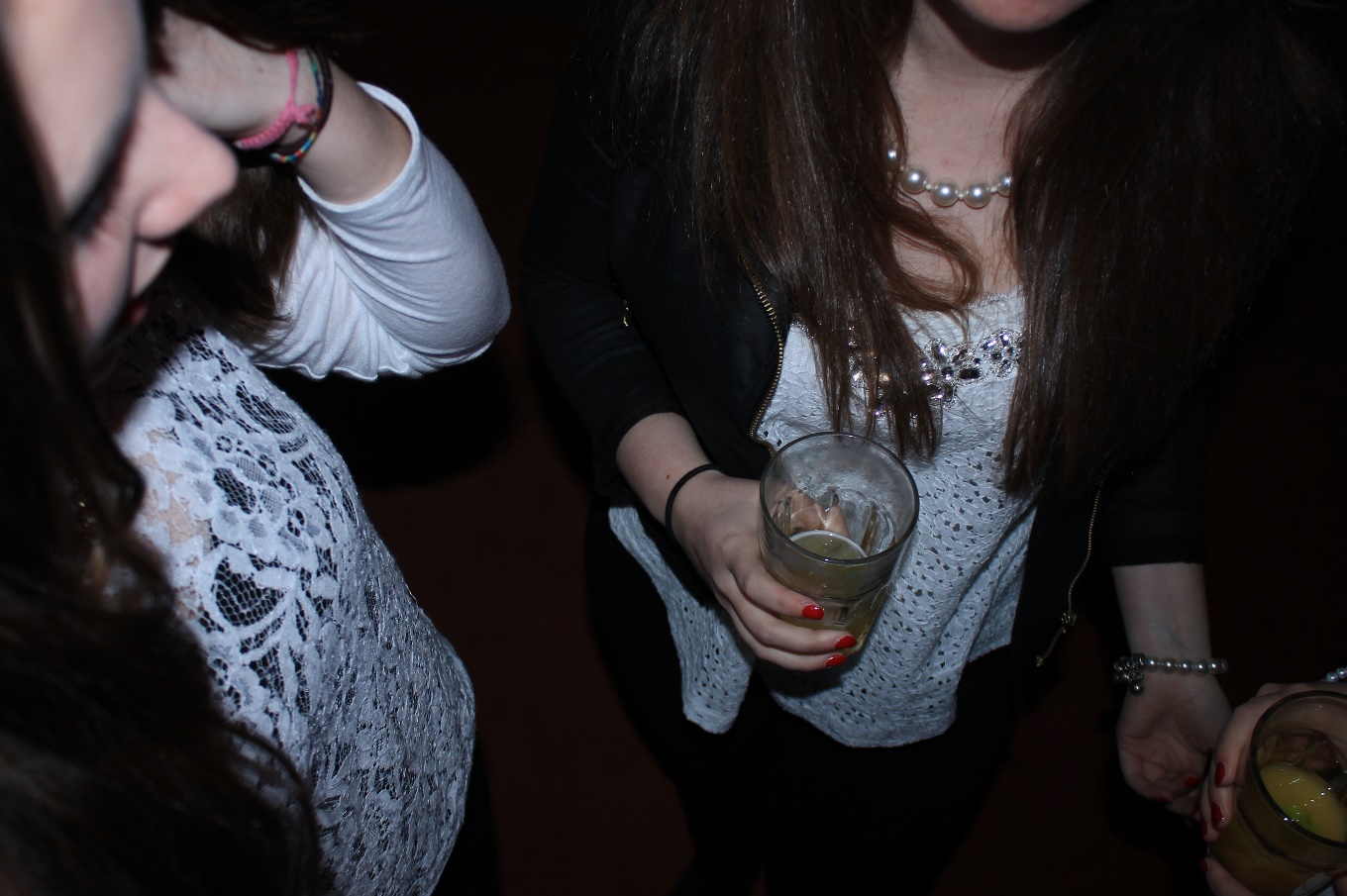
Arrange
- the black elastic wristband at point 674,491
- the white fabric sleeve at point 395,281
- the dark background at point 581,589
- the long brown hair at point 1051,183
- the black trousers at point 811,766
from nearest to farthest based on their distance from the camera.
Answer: the white fabric sleeve at point 395,281, the long brown hair at point 1051,183, the black elastic wristband at point 674,491, the black trousers at point 811,766, the dark background at point 581,589

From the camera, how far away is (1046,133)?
39.2 inches

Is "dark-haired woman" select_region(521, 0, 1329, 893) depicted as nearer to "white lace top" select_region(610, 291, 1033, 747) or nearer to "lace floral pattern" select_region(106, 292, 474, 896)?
"white lace top" select_region(610, 291, 1033, 747)

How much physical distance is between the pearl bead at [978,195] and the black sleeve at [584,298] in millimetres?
445

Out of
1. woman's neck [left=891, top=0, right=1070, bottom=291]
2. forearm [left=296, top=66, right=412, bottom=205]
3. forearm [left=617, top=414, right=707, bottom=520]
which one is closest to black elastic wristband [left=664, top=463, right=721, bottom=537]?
forearm [left=617, top=414, right=707, bottom=520]

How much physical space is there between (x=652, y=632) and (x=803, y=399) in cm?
59

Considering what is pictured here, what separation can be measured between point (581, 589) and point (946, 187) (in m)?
1.70

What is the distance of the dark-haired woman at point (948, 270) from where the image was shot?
0.95 meters

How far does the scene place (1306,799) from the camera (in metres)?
0.91

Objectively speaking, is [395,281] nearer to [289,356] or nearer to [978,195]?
[289,356]

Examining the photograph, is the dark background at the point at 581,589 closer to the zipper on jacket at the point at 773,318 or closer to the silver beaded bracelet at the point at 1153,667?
the silver beaded bracelet at the point at 1153,667

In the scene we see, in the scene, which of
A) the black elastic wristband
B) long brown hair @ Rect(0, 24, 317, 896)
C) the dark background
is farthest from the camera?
the dark background

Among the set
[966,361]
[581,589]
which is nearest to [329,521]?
[966,361]

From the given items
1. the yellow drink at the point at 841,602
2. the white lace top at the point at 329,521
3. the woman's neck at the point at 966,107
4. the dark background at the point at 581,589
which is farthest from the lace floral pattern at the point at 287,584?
the dark background at the point at 581,589

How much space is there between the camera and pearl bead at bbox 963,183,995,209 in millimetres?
1028
